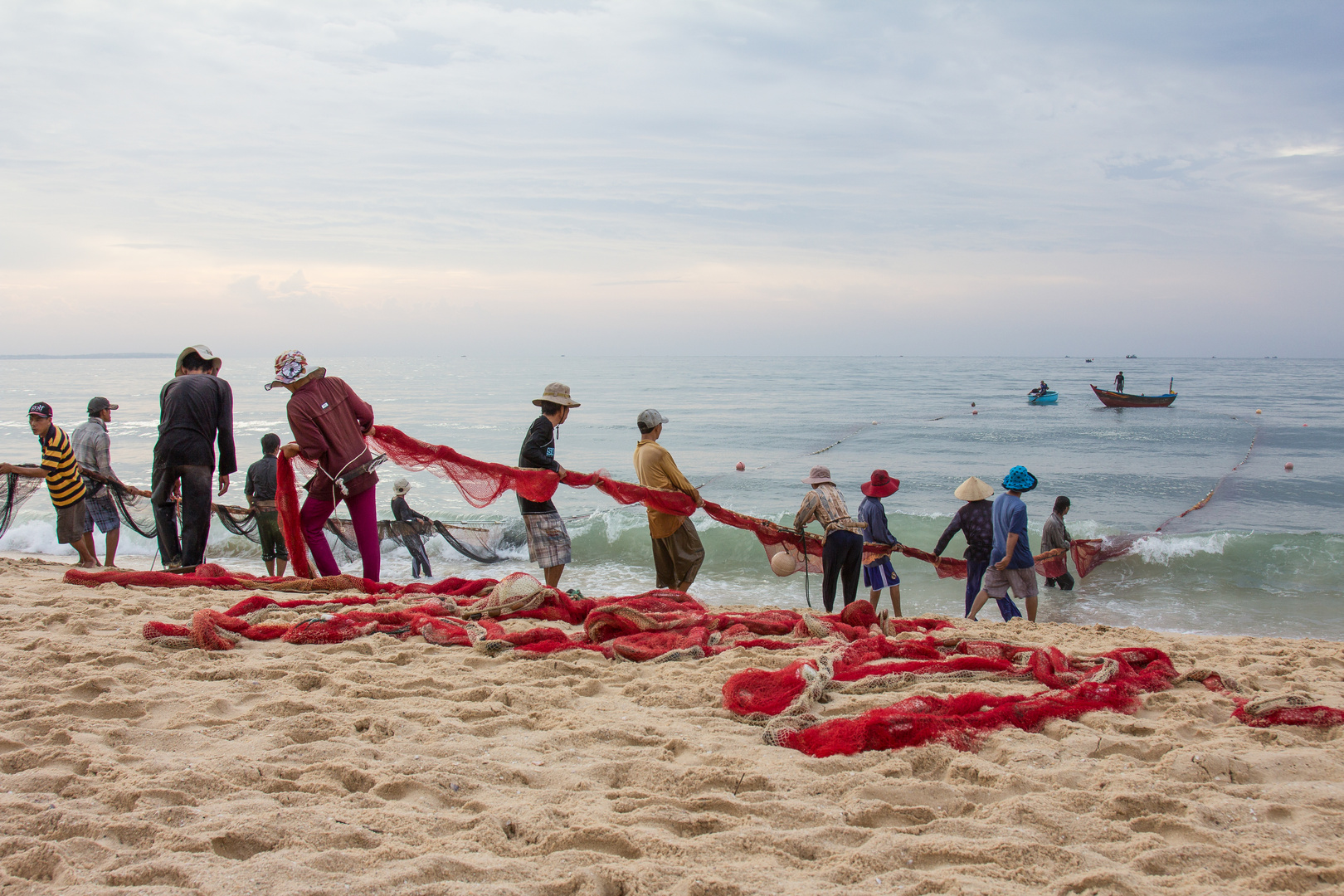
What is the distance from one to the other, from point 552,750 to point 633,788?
506mm

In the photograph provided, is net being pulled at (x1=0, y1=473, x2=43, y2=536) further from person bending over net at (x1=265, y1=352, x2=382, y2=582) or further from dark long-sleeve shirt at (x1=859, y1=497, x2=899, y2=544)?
dark long-sleeve shirt at (x1=859, y1=497, x2=899, y2=544)

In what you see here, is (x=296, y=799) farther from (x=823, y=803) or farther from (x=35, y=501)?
(x=35, y=501)

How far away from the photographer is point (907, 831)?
2.61 meters

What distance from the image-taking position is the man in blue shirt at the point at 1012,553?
23.4 feet

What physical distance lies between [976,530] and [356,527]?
5586 millimetres

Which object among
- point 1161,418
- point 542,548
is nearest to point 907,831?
point 542,548

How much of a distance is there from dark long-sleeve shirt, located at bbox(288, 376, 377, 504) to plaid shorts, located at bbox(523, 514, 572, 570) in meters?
1.32

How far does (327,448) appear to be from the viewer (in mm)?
5773

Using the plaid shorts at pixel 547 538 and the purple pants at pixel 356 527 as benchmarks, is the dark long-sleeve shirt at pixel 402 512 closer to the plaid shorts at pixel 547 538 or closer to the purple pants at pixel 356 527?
the purple pants at pixel 356 527

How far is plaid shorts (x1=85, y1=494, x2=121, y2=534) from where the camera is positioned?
8.28m

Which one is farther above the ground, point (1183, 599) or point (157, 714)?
point (157, 714)

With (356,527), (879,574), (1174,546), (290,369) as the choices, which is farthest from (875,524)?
(1174,546)

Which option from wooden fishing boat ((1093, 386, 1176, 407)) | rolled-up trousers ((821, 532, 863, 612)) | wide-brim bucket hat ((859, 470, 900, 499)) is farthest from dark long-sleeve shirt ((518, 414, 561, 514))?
wooden fishing boat ((1093, 386, 1176, 407))

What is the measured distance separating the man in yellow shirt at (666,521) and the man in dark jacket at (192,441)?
3174 millimetres
